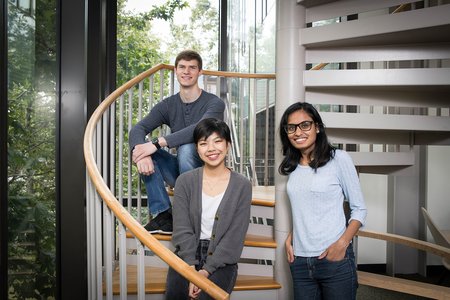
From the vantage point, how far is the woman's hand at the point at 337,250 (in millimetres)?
1770

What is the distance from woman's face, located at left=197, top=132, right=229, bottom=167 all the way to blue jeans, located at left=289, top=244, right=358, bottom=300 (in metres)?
0.57

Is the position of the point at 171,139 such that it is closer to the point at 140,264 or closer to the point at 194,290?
the point at 140,264

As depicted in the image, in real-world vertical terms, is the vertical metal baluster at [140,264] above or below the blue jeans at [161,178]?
below

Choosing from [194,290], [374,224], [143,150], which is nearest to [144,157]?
[143,150]

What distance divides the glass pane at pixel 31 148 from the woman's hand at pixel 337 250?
4.73 ft

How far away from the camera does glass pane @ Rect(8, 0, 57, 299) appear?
6.43 feet

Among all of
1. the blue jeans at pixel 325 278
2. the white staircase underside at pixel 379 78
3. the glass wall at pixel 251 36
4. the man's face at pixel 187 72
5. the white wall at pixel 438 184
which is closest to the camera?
the blue jeans at pixel 325 278

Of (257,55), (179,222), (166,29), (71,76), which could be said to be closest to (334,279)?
(179,222)

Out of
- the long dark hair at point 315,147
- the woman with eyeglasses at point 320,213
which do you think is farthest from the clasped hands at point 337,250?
the long dark hair at point 315,147

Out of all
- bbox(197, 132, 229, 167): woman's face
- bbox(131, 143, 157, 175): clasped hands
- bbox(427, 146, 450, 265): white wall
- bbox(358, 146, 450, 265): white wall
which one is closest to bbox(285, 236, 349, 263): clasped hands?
bbox(197, 132, 229, 167): woman's face

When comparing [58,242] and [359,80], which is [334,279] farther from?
[58,242]

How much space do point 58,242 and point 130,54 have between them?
2412 millimetres

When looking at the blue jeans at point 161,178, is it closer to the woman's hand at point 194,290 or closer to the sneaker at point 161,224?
the sneaker at point 161,224

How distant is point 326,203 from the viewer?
1.83 metres
